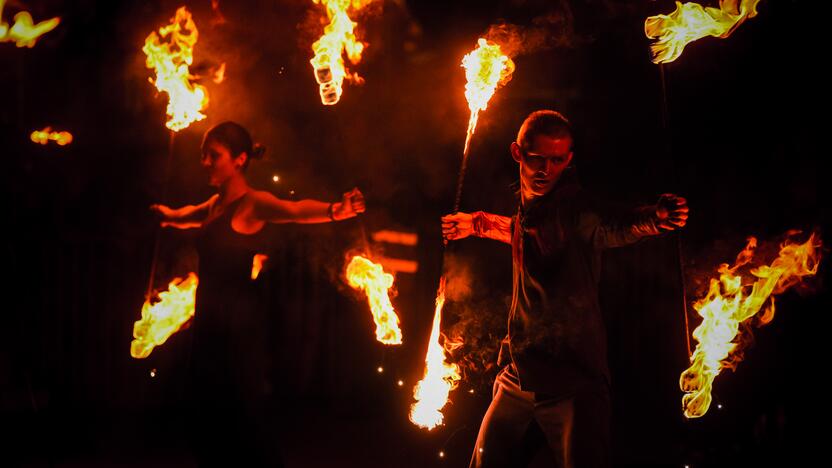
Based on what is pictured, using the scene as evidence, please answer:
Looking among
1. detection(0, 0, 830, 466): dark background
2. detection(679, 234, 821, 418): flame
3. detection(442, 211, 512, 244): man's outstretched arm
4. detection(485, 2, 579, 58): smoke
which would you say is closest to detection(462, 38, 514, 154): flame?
detection(442, 211, 512, 244): man's outstretched arm

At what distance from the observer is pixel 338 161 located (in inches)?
275


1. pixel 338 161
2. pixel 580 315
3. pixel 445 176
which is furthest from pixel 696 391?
pixel 338 161

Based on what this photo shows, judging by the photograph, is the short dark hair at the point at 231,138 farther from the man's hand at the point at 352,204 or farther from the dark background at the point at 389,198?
the dark background at the point at 389,198

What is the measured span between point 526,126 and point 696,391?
230 centimetres

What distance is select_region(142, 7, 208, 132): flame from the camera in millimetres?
6086

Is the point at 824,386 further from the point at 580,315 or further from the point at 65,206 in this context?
Result: the point at 65,206

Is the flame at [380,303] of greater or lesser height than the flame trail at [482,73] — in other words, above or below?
below

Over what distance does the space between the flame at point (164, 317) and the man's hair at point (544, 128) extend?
131 inches

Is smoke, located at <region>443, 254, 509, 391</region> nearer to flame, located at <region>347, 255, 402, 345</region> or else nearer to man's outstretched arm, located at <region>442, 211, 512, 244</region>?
flame, located at <region>347, 255, 402, 345</region>

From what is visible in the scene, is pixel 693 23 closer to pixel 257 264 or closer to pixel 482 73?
pixel 482 73

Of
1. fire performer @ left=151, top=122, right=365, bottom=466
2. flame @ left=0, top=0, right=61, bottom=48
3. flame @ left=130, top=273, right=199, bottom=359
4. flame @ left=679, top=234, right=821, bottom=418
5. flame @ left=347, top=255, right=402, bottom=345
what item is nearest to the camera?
fire performer @ left=151, top=122, right=365, bottom=466

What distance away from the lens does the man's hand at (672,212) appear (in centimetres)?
339

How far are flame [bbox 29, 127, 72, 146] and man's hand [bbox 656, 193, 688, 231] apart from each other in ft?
20.7

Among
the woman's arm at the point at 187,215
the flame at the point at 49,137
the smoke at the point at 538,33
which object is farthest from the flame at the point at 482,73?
the flame at the point at 49,137
